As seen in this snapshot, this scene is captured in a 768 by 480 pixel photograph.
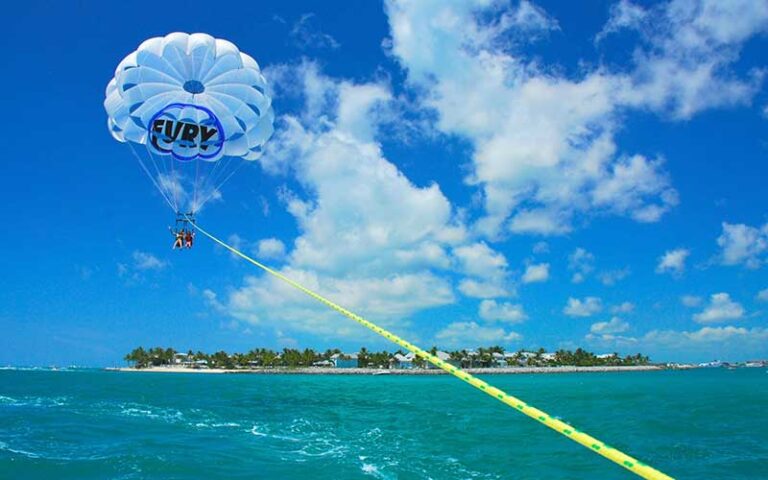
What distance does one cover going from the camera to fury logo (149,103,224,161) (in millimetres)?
17703

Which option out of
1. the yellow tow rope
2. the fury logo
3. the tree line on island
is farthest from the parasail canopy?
the tree line on island

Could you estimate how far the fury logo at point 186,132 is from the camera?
697 inches

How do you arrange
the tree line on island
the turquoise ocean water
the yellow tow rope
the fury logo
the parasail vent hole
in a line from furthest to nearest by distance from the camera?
the tree line on island < the parasail vent hole < the fury logo < the turquoise ocean water < the yellow tow rope

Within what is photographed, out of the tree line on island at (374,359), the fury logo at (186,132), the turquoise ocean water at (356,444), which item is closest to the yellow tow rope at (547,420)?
the turquoise ocean water at (356,444)

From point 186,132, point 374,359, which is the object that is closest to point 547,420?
point 186,132

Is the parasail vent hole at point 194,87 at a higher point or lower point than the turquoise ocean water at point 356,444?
higher

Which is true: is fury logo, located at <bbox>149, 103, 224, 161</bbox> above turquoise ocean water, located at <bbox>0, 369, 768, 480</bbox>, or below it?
above

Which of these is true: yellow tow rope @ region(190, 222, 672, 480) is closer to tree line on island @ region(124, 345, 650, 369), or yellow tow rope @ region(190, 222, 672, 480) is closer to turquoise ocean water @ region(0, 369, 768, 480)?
turquoise ocean water @ region(0, 369, 768, 480)

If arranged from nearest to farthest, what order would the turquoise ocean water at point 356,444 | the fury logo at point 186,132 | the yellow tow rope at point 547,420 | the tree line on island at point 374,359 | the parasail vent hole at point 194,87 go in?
the yellow tow rope at point 547,420 → the turquoise ocean water at point 356,444 → the fury logo at point 186,132 → the parasail vent hole at point 194,87 → the tree line on island at point 374,359

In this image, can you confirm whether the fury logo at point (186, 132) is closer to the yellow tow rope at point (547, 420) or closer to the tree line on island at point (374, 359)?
the yellow tow rope at point (547, 420)

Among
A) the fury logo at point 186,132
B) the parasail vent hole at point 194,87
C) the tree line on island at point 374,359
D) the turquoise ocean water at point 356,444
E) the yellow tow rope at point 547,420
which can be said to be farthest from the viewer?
the tree line on island at point 374,359

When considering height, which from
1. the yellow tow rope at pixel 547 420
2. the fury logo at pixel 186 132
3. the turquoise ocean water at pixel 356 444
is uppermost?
the fury logo at pixel 186 132

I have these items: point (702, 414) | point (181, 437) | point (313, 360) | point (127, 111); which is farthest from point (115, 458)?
point (313, 360)

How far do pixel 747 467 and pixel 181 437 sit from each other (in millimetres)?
17499
